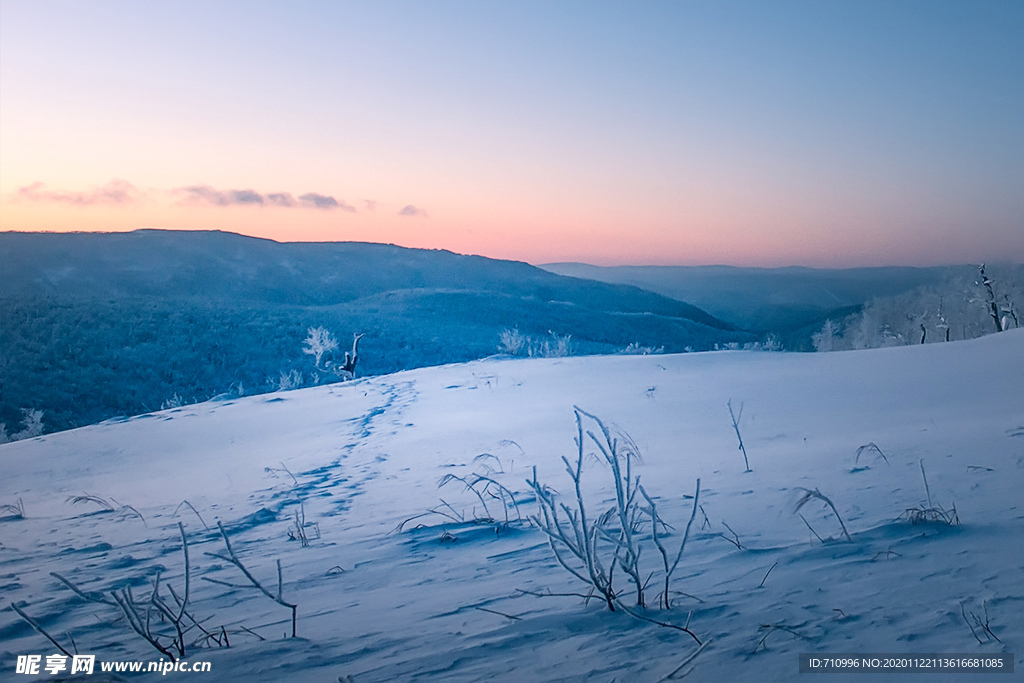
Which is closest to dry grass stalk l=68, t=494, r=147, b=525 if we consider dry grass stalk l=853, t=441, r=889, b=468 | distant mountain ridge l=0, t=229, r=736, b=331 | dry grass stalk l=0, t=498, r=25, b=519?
dry grass stalk l=0, t=498, r=25, b=519

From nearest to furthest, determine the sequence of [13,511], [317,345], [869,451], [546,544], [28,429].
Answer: [546,544]
[869,451]
[13,511]
[28,429]
[317,345]

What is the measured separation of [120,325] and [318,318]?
54.0ft

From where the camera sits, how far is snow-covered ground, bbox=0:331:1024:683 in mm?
2115

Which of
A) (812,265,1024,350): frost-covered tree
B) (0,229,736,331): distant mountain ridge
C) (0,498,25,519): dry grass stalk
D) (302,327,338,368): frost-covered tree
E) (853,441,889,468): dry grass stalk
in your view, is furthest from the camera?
(0,229,736,331): distant mountain ridge

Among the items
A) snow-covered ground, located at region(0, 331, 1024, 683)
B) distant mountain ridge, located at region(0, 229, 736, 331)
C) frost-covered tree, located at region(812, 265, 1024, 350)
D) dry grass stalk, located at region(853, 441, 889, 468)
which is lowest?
snow-covered ground, located at region(0, 331, 1024, 683)

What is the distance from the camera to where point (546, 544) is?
3314 millimetres

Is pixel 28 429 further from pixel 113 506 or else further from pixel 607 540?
pixel 607 540

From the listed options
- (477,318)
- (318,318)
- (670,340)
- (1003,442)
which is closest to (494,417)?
(1003,442)

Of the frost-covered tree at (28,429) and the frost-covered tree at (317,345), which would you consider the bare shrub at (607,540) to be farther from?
the frost-covered tree at (28,429)

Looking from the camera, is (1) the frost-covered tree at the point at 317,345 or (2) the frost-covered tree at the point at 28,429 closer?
(2) the frost-covered tree at the point at 28,429

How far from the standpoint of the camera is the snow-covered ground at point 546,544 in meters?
2.12

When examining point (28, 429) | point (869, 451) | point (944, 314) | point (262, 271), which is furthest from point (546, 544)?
point (262, 271)

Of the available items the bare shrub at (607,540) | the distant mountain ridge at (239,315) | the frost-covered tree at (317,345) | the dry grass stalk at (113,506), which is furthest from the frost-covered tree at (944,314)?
the dry grass stalk at (113,506)

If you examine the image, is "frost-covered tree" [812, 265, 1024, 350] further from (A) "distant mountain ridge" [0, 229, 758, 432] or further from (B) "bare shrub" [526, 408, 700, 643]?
(B) "bare shrub" [526, 408, 700, 643]
